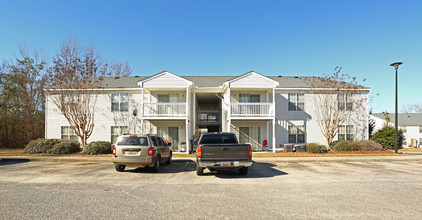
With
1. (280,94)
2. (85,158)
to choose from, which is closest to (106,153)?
(85,158)

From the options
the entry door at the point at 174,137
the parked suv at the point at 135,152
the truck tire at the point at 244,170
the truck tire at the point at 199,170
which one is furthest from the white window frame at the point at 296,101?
the parked suv at the point at 135,152

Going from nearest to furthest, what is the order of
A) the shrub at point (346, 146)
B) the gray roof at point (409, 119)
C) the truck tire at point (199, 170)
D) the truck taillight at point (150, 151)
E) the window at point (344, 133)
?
1. the truck tire at point (199, 170)
2. the truck taillight at point (150, 151)
3. the shrub at point (346, 146)
4. the window at point (344, 133)
5. the gray roof at point (409, 119)

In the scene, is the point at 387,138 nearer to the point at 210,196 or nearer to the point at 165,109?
the point at 165,109

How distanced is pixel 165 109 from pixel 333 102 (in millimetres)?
13817

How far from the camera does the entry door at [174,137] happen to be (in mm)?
18656

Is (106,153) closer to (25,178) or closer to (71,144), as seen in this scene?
(71,144)

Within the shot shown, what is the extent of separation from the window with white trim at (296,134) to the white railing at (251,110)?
3050 mm

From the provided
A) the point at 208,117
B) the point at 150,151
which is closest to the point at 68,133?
the point at 208,117

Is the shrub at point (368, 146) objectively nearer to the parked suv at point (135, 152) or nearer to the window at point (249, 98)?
the window at point (249, 98)

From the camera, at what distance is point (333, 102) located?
704 inches

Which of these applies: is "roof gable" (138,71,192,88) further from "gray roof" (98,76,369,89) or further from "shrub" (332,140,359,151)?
"shrub" (332,140,359,151)

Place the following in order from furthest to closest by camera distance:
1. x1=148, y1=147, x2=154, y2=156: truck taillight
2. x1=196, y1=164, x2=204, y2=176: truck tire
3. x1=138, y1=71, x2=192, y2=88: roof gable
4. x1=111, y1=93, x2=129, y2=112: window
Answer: x1=111, y1=93, x2=129, y2=112: window, x1=138, y1=71, x2=192, y2=88: roof gable, x1=148, y1=147, x2=154, y2=156: truck taillight, x1=196, y1=164, x2=204, y2=176: truck tire

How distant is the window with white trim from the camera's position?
1862 centimetres

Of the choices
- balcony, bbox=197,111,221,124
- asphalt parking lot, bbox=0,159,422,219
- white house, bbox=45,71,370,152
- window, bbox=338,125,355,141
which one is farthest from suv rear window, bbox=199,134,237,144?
window, bbox=338,125,355,141
